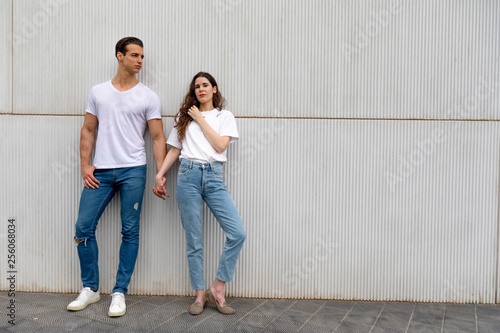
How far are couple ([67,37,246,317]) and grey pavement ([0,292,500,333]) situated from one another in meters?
0.14

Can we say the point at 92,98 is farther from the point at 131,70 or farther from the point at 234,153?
the point at 234,153

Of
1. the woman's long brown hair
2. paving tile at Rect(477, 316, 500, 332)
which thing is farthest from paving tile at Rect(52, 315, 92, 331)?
paving tile at Rect(477, 316, 500, 332)

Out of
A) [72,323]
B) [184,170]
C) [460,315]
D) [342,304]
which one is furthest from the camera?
[342,304]

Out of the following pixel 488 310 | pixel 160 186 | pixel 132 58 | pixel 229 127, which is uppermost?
pixel 132 58

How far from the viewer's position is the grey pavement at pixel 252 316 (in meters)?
2.91

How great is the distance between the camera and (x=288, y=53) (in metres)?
3.55

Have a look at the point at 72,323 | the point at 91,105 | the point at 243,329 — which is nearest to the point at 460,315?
the point at 243,329

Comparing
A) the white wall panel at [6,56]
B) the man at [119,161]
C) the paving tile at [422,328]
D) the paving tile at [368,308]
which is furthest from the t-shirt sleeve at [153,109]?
the paving tile at [422,328]

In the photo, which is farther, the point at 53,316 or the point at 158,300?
the point at 158,300

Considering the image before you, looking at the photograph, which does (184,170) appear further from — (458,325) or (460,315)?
(460,315)

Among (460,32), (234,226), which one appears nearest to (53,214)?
(234,226)

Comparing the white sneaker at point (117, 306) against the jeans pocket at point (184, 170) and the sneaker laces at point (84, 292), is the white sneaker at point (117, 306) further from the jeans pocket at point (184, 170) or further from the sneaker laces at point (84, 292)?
the jeans pocket at point (184, 170)

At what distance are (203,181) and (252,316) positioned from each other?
1149 millimetres

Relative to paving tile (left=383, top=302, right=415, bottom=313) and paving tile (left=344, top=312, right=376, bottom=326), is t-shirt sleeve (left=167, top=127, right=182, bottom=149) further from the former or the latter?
paving tile (left=383, top=302, right=415, bottom=313)
